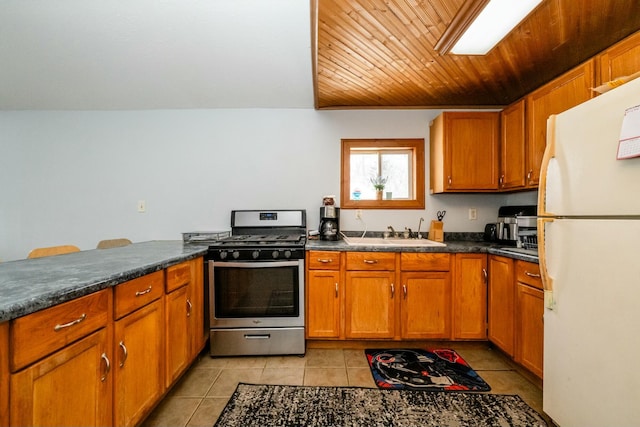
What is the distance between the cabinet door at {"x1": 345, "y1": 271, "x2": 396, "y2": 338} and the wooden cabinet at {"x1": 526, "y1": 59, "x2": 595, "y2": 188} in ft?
4.79

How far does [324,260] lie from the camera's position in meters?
2.21

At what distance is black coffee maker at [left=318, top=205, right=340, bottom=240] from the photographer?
2541 millimetres

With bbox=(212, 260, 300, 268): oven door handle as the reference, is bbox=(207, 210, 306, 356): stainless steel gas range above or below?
below

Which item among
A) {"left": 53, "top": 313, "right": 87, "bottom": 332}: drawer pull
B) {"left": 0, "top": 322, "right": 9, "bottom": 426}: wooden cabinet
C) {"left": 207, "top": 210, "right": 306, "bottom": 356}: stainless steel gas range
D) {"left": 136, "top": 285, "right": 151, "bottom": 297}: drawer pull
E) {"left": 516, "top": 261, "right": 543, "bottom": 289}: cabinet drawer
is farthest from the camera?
{"left": 207, "top": 210, "right": 306, "bottom": 356}: stainless steel gas range

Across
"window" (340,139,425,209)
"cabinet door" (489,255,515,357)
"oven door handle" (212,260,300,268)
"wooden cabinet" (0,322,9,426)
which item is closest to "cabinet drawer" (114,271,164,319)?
"wooden cabinet" (0,322,9,426)

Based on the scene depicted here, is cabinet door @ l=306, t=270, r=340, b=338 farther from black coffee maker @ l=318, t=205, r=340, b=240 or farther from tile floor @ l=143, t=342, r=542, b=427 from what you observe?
black coffee maker @ l=318, t=205, r=340, b=240

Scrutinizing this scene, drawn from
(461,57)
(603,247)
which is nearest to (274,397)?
(603,247)

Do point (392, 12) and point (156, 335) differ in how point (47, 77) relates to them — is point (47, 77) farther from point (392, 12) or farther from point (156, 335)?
point (392, 12)

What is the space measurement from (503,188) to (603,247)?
4.80 feet

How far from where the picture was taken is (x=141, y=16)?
1635 millimetres

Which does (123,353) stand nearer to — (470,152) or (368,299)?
(368,299)

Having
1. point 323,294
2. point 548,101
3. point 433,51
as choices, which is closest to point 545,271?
point 548,101

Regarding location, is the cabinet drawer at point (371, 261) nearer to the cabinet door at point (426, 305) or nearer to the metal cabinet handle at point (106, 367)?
the cabinet door at point (426, 305)

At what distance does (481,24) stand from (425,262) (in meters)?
1.63
